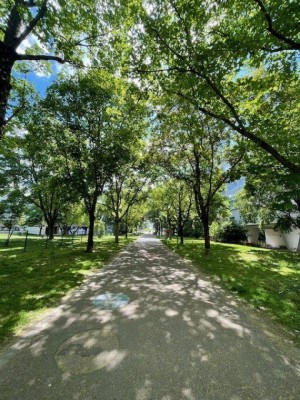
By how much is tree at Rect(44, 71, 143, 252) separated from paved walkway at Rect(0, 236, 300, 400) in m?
9.88

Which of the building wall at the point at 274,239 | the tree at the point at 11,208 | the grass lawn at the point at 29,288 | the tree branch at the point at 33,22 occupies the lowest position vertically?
the grass lawn at the point at 29,288

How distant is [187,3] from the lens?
6.41 m

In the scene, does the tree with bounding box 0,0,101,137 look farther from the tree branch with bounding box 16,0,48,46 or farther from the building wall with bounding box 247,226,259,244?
the building wall with bounding box 247,226,259,244

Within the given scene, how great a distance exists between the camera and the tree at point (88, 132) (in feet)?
40.5

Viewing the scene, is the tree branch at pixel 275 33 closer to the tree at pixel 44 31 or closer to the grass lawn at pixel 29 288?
the tree at pixel 44 31

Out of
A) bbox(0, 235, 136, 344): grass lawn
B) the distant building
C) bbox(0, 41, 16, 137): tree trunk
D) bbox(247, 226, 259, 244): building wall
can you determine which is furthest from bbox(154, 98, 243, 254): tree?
bbox(247, 226, 259, 244): building wall

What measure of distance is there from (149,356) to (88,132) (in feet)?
44.3

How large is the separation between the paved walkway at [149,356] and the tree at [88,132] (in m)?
9.88

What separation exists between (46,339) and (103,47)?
966 centimetres

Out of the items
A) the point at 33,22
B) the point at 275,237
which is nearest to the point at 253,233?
the point at 275,237

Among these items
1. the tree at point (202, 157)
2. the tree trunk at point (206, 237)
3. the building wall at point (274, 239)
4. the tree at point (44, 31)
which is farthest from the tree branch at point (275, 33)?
the building wall at point (274, 239)

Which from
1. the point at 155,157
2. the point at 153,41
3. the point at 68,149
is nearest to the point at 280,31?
the point at 153,41

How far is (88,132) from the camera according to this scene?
14.3 m

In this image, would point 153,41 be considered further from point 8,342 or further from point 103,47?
point 8,342
